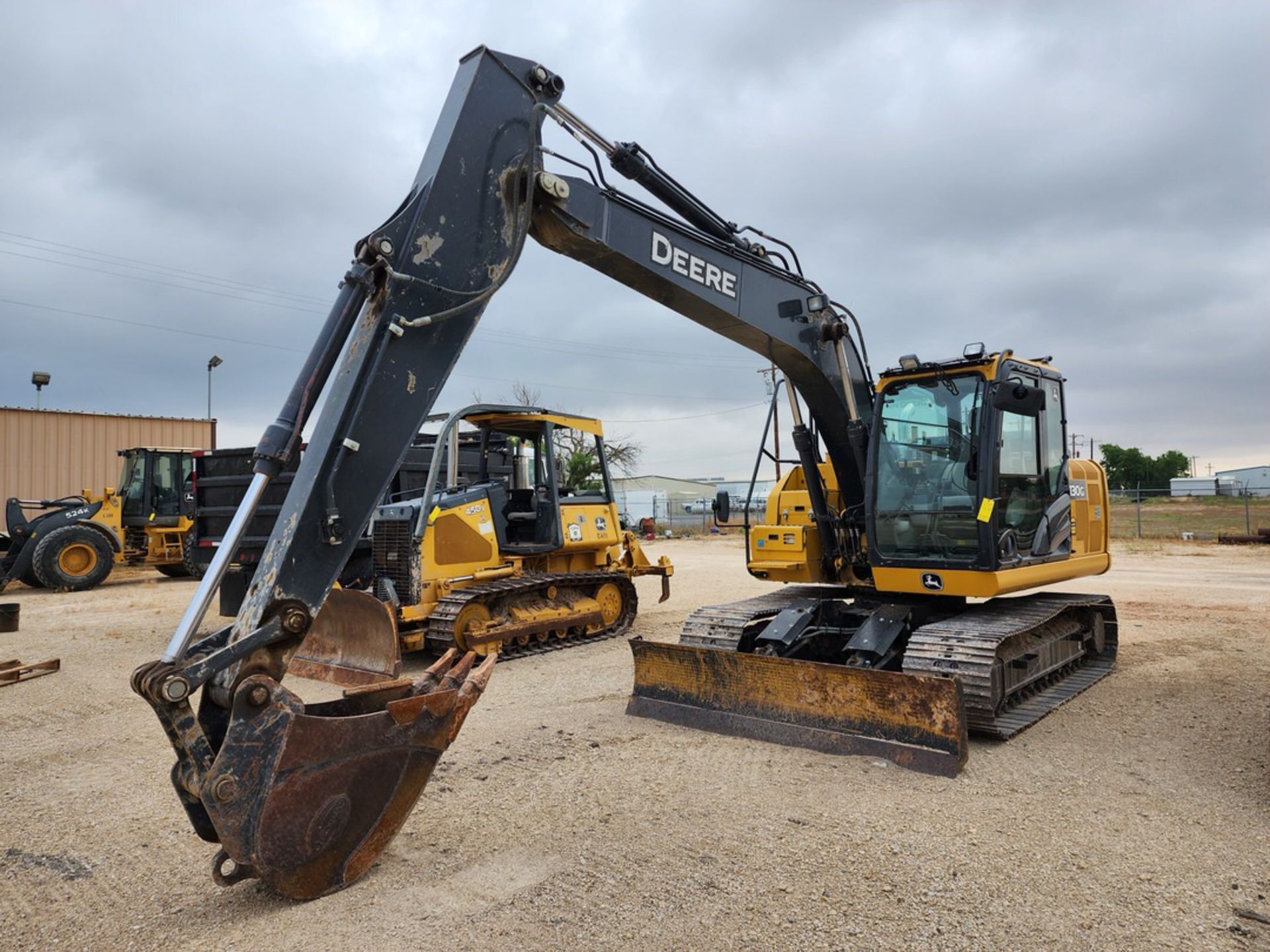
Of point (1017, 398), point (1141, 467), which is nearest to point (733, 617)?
point (1017, 398)

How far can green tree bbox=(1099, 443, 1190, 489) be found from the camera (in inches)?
2742

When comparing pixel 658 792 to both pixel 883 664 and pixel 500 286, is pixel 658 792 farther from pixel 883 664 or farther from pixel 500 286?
pixel 500 286

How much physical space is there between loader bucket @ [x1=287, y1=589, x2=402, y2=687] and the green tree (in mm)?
68859

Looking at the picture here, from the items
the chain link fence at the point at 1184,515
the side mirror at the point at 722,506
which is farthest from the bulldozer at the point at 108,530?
the chain link fence at the point at 1184,515

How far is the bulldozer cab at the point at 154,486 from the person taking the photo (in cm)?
1684

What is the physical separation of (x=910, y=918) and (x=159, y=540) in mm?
16761

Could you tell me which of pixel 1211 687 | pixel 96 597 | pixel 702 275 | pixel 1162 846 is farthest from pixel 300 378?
pixel 96 597

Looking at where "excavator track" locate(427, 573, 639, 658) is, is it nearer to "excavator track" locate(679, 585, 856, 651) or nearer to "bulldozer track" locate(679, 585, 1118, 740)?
"excavator track" locate(679, 585, 856, 651)

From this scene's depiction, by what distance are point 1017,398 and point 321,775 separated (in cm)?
450

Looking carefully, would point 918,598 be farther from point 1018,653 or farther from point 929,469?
point 929,469

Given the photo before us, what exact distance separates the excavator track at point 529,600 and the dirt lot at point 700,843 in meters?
1.68

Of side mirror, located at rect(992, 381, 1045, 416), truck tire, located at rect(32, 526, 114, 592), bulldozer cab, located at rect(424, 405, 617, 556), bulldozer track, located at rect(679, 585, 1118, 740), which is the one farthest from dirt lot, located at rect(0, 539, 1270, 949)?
truck tire, located at rect(32, 526, 114, 592)

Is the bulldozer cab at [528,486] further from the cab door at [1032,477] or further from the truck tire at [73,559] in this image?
the truck tire at [73,559]

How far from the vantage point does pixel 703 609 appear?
6918 mm
